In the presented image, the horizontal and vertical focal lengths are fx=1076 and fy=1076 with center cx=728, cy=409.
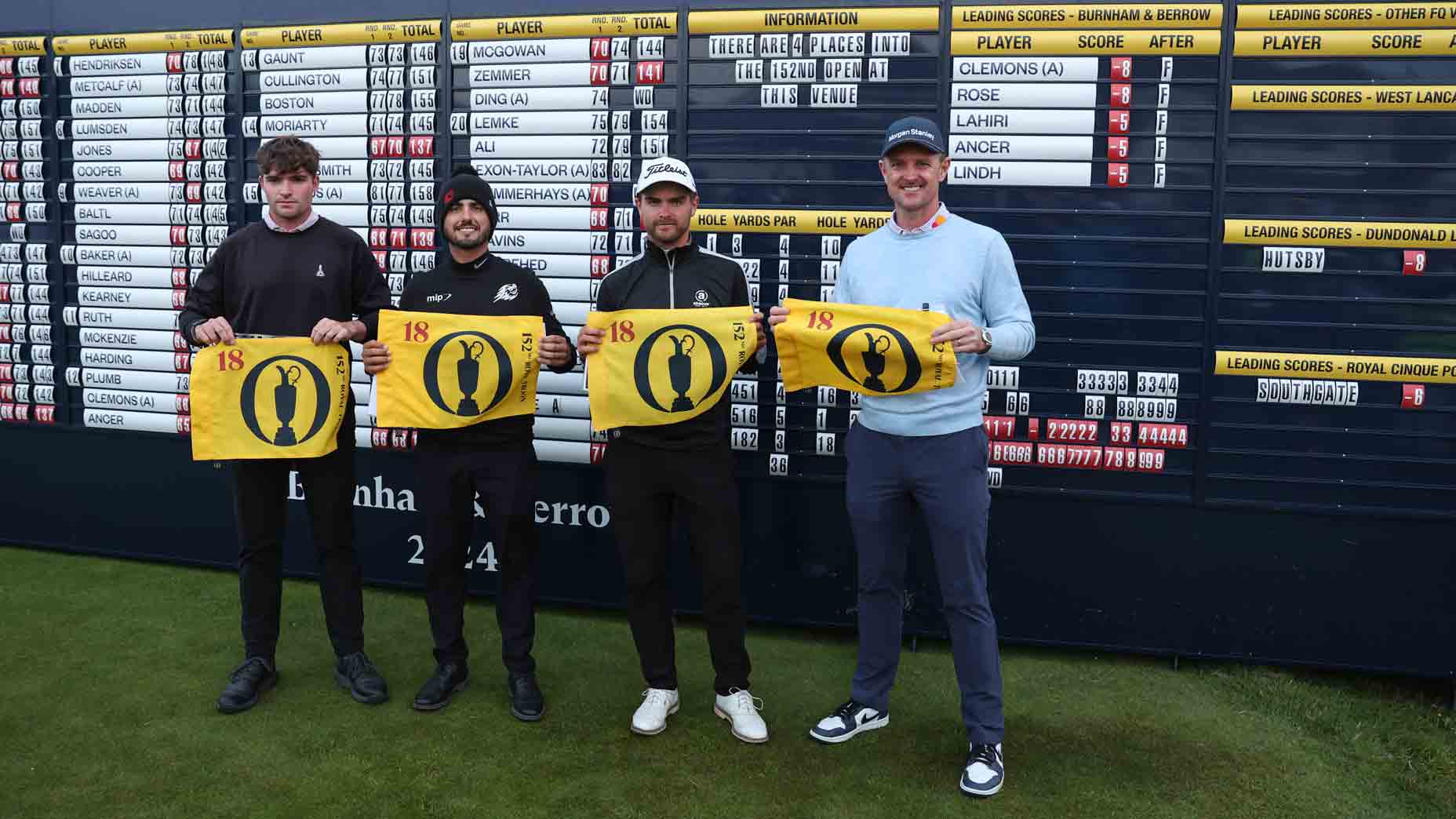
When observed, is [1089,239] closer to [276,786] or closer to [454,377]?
[454,377]

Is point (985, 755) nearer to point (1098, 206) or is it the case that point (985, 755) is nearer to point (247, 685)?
point (1098, 206)

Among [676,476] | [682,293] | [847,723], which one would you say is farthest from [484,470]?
[847,723]

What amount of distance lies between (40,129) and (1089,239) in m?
5.28

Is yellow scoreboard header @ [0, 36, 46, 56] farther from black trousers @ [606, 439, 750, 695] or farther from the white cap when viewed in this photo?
black trousers @ [606, 439, 750, 695]

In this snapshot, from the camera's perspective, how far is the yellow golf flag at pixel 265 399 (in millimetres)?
3928

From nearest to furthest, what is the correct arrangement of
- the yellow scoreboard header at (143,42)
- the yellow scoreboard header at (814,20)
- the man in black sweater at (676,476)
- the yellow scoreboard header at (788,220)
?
the man in black sweater at (676,476)
the yellow scoreboard header at (814,20)
the yellow scoreboard header at (788,220)
the yellow scoreboard header at (143,42)

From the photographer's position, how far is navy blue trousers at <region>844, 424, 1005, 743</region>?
11.4ft

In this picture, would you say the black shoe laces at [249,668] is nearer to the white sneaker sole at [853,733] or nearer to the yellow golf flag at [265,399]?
the yellow golf flag at [265,399]

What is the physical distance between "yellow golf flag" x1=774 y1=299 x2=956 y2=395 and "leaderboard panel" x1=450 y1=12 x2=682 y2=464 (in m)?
1.44

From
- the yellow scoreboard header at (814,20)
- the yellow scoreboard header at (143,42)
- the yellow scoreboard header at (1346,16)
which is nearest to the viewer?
the yellow scoreboard header at (1346,16)

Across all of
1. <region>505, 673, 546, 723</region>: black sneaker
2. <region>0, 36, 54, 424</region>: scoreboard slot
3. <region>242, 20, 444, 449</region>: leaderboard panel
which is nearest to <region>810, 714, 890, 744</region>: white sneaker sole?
<region>505, 673, 546, 723</region>: black sneaker

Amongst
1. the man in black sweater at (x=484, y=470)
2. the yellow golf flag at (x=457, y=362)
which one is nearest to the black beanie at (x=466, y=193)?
the man in black sweater at (x=484, y=470)

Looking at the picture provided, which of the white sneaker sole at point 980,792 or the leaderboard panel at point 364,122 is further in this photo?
the leaderboard panel at point 364,122

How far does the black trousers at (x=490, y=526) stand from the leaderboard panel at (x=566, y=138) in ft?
3.45
